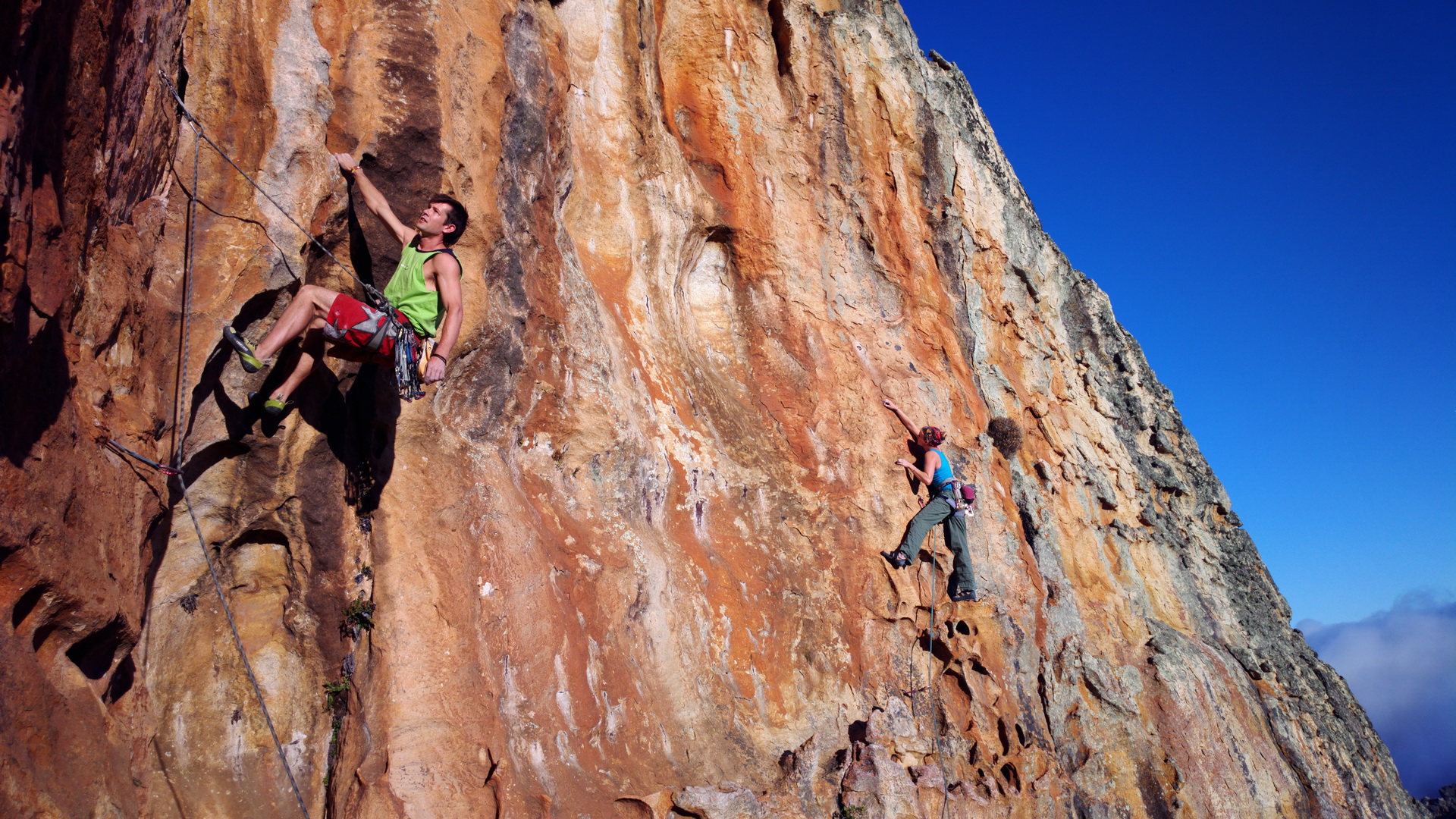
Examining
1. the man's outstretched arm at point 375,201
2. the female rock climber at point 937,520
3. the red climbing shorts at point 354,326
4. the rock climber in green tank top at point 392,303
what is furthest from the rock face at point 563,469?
the red climbing shorts at point 354,326

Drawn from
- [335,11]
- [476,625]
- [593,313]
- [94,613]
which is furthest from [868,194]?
[94,613]

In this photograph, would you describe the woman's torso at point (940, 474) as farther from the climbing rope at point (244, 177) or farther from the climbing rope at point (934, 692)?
the climbing rope at point (244, 177)

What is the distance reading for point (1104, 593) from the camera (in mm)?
11977

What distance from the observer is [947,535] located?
10141 mm

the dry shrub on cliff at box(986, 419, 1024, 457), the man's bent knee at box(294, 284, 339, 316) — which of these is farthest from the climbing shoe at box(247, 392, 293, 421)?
the dry shrub on cliff at box(986, 419, 1024, 457)

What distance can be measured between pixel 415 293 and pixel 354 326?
0.57 metres

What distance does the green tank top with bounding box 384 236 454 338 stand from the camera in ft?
18.7

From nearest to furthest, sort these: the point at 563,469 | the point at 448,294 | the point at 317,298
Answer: the point at 317,298
the point at 448,294
the point at 563,469

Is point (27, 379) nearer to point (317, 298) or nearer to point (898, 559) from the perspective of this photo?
point (317, 298)

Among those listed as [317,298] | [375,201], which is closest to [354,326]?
[317,298]

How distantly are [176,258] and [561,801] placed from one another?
4295mm

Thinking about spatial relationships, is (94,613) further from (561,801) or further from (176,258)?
(561,801)

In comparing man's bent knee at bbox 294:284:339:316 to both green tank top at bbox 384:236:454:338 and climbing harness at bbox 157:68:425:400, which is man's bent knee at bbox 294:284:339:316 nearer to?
climbing harness at bbox 157:68:425:400

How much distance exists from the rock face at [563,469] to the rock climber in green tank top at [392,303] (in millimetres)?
390
